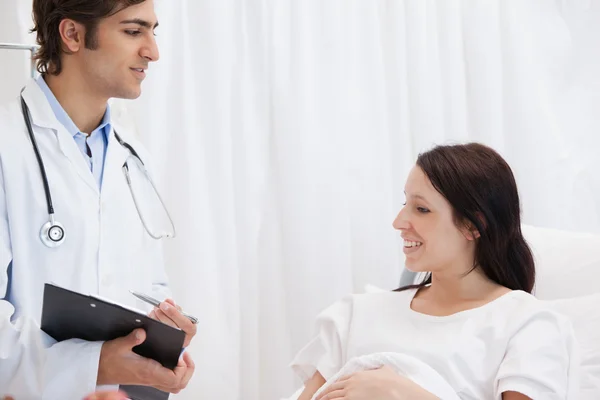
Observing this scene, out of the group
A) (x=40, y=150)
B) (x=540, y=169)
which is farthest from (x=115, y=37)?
(x=540, y=169)

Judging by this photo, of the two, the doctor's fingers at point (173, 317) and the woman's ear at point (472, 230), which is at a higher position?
the woman's ear at point (472, 230)

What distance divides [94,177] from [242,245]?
91 centimetres

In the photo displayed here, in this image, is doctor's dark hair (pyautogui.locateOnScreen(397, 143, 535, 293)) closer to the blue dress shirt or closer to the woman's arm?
the woman's arm

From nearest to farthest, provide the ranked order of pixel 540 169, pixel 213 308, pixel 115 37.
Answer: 1. pixel 115 37
2. pixel 213 308
3. pixel 540 169

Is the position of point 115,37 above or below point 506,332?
above

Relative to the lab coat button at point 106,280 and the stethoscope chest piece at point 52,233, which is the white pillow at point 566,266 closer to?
the lab coat button at point 106,280

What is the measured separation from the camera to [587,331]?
169cm

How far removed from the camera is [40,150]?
5.30 ft

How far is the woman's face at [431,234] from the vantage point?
1683 mm

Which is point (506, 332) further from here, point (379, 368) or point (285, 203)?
point (285, 203)

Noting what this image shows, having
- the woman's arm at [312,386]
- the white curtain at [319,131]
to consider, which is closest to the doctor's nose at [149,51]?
the white curtain at [319,131]

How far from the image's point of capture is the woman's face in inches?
66.2

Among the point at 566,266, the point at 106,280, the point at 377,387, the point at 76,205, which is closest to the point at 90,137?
the point at 76,205

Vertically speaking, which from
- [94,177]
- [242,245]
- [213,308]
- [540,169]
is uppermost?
[94,177]
